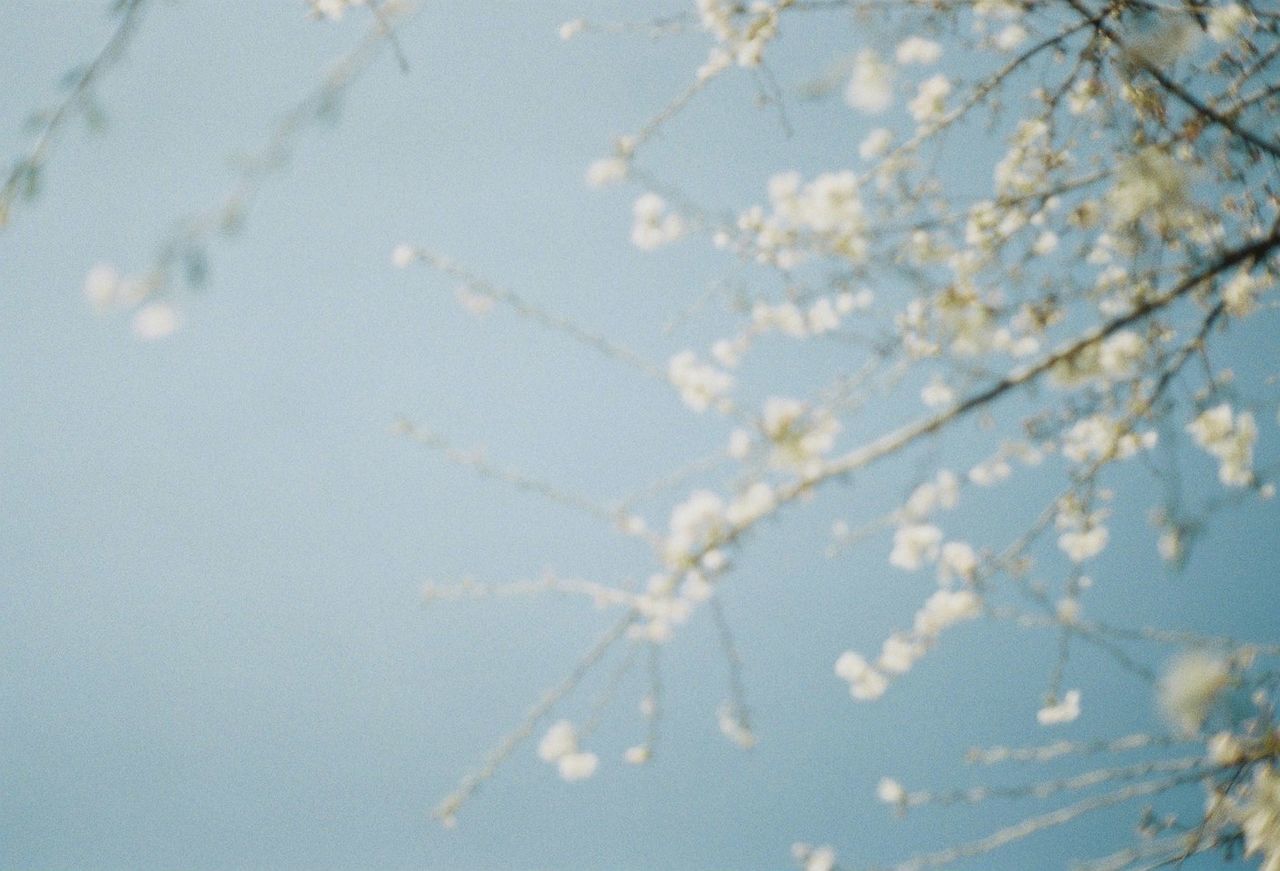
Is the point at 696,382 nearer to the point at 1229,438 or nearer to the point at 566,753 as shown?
the point at 566,753

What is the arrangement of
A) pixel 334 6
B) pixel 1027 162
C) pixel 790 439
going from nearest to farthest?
pixel 790 439
pixel 334 6
pixel 1027 162

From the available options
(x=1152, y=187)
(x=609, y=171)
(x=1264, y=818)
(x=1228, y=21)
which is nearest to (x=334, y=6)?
(x=609, y=171)

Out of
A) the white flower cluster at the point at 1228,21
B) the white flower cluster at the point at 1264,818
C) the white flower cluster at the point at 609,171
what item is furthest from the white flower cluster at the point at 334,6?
the white flower cluster at the point at 1264,818

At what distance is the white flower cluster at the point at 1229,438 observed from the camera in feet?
7.45

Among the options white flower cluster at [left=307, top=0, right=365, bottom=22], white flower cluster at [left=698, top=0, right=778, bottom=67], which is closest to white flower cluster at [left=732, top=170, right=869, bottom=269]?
white flower cluster at [left=698, top=0, right=778, bottom=67]

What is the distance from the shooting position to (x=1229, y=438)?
2.29 metres

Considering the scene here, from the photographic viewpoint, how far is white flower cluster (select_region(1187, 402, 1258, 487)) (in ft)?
7.45

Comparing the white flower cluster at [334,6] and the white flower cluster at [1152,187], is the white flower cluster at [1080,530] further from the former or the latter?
the white flower cluster at [334,6]

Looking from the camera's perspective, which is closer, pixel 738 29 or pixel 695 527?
pixel 695 527

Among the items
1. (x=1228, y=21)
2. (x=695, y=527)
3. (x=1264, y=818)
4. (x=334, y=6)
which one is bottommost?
(x=1264, y=818)

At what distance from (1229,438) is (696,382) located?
200 centimetres

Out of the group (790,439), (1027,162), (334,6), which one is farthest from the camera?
(1027,162)

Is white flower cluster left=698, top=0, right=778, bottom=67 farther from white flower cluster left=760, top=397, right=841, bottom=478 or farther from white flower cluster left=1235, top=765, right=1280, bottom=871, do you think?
white flower cluster left=1235, top=765, right=1280, bottom=871

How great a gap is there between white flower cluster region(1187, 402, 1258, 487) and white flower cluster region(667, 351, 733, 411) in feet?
5.90
